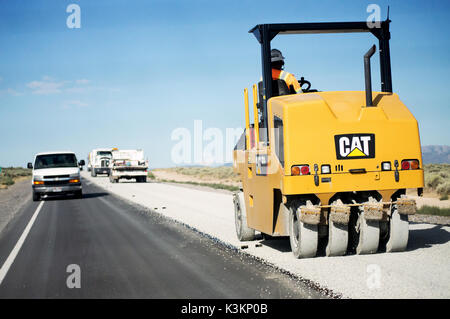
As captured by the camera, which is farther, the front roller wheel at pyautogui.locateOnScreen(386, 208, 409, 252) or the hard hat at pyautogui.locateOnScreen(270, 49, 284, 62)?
the hard hat at pyautogui.locateOnScreen(270, 49, 284, 62)

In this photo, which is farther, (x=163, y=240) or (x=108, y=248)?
(x=163, y=240)

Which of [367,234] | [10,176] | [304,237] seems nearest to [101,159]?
[10,176]

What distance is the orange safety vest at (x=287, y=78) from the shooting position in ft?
30.0

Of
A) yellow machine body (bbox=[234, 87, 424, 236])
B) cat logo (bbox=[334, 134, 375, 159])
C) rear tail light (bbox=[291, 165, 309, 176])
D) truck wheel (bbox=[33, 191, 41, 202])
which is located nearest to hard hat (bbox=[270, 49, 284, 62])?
yellow machine body (bbox=[234, 87, 424, 236])

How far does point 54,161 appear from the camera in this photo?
87.6 ft

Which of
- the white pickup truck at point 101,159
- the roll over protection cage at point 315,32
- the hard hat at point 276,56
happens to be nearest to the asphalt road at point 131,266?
the roll over protection cage at point 315,32

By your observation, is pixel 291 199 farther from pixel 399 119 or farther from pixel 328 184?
pixel 399 119

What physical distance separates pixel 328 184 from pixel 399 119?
5.06 ft

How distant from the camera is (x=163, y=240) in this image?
11.8m

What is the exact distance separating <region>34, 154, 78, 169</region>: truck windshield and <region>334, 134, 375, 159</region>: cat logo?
68.8 feet

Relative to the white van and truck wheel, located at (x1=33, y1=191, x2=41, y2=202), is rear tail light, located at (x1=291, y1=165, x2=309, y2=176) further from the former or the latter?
truck wheel, located at (x1=33, y1=191, x2=41, y2=202)

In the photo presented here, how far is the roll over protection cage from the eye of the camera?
9.04 m

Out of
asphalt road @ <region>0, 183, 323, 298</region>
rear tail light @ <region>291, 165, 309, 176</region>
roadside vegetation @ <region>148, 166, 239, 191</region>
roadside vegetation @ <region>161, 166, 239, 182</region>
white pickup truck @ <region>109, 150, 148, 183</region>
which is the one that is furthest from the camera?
roadside vegetation @ <region>161, 166, 239, 182</region>
